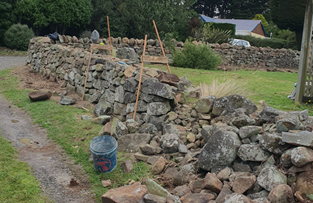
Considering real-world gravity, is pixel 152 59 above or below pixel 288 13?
below

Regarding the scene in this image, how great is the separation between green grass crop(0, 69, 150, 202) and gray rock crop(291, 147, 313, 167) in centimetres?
204

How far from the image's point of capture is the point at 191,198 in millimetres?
3115

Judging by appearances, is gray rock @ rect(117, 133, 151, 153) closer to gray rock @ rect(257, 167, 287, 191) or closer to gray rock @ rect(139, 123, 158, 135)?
gray rock @ rect(139, 123, 158, 135)

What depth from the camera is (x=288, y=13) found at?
17953 mm

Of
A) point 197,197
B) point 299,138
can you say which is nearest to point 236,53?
point 299,138

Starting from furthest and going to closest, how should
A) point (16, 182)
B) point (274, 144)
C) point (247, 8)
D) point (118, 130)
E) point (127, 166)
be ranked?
point (247, 8), point (118, 130), point (127, 166), point (16, 182), point (274, 144)

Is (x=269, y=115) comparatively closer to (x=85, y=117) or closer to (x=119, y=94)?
(x=119, y=94)

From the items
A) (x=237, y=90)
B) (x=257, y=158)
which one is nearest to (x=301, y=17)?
(x=237, y=90)

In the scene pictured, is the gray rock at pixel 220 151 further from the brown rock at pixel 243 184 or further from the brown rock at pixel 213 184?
the brown rock at pixel 243 184

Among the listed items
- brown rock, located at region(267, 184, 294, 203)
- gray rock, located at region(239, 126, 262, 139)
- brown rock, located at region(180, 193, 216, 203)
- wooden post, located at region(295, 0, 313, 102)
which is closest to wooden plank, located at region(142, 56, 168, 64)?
gray rock, located at region(239, 126, 262, 139)

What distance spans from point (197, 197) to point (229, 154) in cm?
79

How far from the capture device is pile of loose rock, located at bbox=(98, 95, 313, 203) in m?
2.93

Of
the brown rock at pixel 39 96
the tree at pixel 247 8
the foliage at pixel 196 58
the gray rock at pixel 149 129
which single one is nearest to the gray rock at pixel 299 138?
the gray rock at pixel 149 129

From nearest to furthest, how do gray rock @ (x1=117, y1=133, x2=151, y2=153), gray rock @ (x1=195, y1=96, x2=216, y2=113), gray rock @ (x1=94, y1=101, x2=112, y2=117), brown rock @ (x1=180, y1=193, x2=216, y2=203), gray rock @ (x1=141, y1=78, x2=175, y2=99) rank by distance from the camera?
brown rock @ (x1=180, y1=193, x2=216, y2=203) < gray rock @ (x1=117, y1=133, x2=151, y2=153) < gray rock @ (x1=195, y1=96, x2=216, y2=113) < gray rock @ (x1=141, y1=78, x2=175, y2=99) < gray rock @ (x1=94, y1=101, x2=112, y2=117)
